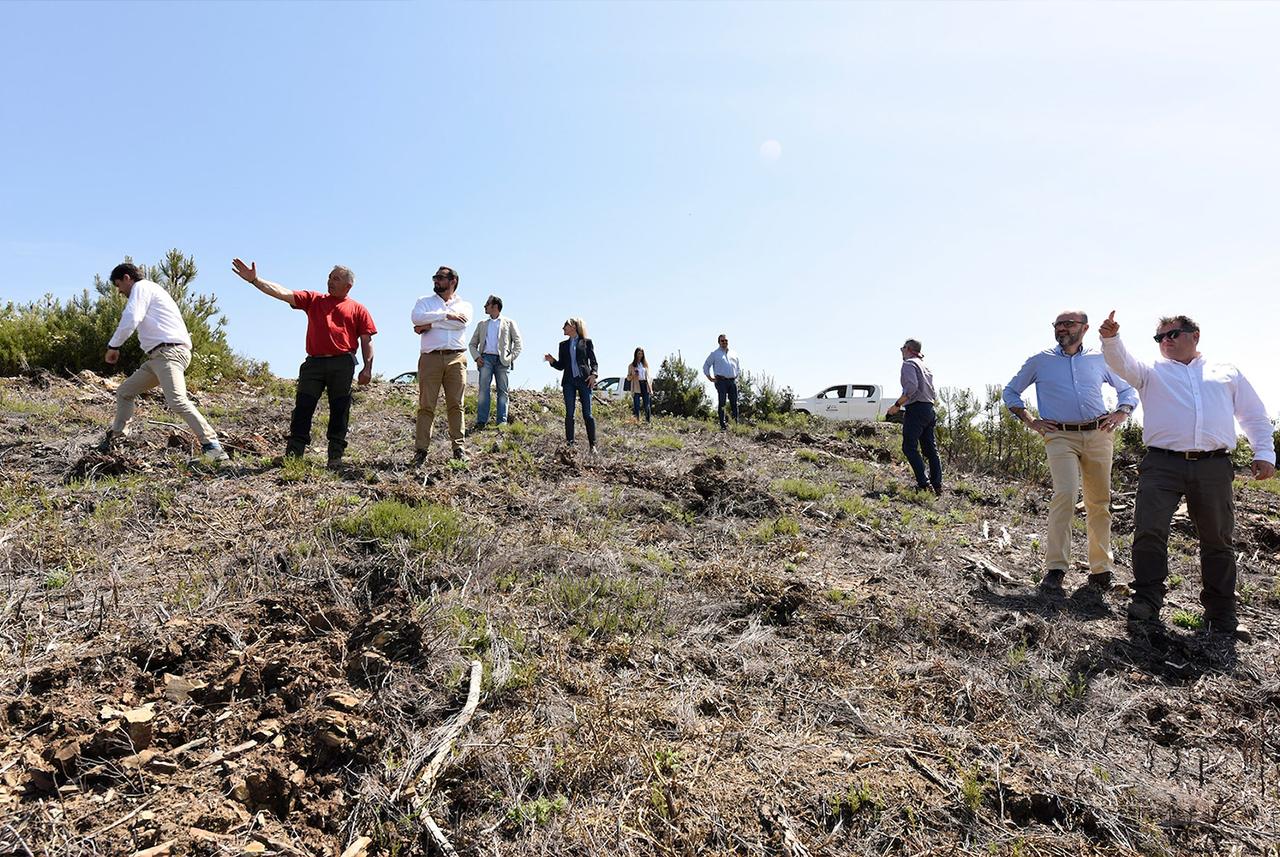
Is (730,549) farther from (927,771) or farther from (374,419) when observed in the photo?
(374,419)

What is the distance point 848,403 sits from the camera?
66.3 ft

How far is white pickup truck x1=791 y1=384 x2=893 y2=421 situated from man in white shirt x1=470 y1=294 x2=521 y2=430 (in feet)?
38.4

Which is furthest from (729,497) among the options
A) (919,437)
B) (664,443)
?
(664,443)

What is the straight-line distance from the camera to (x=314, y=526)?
423 centimetres

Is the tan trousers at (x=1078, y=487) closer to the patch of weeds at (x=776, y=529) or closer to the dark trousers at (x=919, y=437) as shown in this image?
the patch of weeds at (x=776, y=529)

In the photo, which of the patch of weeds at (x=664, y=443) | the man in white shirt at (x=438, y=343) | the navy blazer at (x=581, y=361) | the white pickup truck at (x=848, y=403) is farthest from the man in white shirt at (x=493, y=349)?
the white pickup truck at (x=848, y=403)

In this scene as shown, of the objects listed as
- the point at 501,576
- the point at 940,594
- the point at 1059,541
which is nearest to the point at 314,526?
the point at 501,576

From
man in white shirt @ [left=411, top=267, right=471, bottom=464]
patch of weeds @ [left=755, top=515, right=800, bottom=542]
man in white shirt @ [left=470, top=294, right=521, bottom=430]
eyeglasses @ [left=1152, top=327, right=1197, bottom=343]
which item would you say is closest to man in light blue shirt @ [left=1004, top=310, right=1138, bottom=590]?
eyeglasses @ [left=1152, top=327, right=1197, bottom=343]

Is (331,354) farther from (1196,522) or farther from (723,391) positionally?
(723,391)

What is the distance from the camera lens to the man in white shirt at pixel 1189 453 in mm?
4316

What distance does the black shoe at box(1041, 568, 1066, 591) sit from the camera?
5.09 m

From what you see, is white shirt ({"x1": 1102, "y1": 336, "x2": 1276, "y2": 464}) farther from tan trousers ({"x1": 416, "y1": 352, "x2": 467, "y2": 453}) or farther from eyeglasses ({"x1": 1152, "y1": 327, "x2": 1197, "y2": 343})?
tan trousers ({"x1": 416, "y1": 352, "x2": 467, "y2": 453})

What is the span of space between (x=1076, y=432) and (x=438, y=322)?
5155 mm

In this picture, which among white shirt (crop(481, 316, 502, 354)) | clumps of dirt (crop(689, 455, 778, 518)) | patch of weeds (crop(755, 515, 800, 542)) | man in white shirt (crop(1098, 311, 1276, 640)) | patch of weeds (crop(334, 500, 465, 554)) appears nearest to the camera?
patch of weeds (crop(334, 500, 465, 554))
